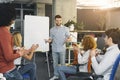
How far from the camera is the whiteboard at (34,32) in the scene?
6.82 meters

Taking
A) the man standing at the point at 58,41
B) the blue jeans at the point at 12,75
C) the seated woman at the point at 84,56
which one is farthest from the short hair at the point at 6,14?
the man standing at the point at 58,41

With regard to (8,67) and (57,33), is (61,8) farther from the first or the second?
(8,67)

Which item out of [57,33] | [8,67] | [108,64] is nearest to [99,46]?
[57,33]

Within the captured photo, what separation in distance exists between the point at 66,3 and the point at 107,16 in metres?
3.79

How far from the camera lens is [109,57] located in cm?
336

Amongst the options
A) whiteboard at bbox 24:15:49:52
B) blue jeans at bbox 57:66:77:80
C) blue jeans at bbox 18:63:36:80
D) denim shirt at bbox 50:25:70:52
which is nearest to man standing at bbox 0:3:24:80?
blue jeans at bbox 18:63:36:80

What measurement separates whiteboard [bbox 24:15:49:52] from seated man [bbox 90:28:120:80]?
3510 millimetres

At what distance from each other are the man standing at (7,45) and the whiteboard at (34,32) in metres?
3.64

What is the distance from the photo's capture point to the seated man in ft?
11.0

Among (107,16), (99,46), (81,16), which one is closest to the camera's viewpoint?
(99,46)

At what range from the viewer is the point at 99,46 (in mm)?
7328

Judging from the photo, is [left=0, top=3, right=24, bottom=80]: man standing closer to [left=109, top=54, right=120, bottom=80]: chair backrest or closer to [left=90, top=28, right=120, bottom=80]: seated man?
[left=90, top=28, right=120, bottom=80]: seated man

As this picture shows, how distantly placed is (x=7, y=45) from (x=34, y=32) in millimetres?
3949

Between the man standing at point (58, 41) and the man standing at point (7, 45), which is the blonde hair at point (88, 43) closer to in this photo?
the man standing at point (7, 45)
